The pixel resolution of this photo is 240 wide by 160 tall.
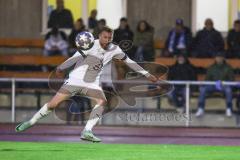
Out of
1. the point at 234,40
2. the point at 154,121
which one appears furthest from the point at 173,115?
the point at 234,40

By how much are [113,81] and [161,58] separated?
2374mm

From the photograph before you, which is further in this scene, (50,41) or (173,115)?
(50,41)

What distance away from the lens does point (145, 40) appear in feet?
Result: 72.5

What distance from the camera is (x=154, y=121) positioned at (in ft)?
66.3

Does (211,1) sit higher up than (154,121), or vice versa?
(211,1)

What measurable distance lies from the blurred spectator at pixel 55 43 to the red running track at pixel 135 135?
295cm

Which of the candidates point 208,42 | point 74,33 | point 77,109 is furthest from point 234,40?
point 77,109

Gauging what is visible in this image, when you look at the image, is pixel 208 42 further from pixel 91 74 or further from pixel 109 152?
pixel 109 152

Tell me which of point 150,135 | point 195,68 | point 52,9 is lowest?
point 150,135

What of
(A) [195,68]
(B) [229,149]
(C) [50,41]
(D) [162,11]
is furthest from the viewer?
(D) [162,11]

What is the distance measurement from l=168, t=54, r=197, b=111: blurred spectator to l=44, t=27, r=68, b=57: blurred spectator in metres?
3.33

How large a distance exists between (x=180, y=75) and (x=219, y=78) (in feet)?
3.14

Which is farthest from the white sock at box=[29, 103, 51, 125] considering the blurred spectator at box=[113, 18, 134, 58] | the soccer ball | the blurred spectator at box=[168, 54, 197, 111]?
the blurred spectator at box=[113, 18, 134, 58]

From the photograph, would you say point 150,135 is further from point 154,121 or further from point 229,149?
point 229,149
